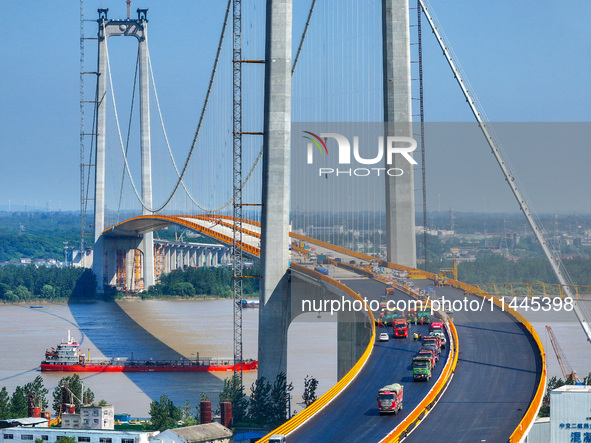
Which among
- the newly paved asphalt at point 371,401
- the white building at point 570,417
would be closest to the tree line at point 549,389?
the newly paved asphalt at point 371,401

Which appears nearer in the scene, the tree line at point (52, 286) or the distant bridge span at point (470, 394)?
the distant bridge span at point (470, 394)

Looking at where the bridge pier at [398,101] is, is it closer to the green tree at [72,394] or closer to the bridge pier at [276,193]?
the bridge pier at [276,193]

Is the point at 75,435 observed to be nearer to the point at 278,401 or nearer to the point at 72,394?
the point at 278,401

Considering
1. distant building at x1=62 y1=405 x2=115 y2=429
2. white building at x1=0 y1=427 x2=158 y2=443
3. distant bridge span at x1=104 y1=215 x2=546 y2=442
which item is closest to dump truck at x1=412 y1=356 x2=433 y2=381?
distant bridge span at x1=104 y1=215 x2=546 y2=442

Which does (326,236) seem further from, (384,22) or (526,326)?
(526,326)

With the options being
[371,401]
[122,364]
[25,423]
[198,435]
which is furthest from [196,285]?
[371,401]

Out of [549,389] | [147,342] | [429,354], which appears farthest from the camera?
[147,342]
